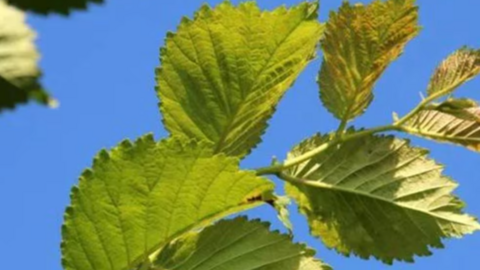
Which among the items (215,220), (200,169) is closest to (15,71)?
(200,169)

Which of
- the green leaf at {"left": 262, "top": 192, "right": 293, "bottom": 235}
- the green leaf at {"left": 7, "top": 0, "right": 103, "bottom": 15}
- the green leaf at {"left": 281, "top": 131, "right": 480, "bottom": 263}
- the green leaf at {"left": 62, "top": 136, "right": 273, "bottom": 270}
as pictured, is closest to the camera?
the green leaf at {"left": 7, "top": 0, "right": 103, "bottom": 15}

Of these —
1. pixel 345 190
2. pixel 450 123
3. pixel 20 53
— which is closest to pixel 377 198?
pixel 345 190

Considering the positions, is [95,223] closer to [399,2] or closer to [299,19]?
[299,19]

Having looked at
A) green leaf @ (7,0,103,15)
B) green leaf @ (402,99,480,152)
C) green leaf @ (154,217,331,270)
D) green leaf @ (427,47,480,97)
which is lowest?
green leaf @ (7,0,103,15)

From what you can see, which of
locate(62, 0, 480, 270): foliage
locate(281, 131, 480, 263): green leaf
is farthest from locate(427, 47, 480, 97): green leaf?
locate(281, 131, 480, 263): green leaf

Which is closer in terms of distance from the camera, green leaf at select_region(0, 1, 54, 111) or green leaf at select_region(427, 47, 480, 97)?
green leaf at select_region(0, 1, 54, 111)

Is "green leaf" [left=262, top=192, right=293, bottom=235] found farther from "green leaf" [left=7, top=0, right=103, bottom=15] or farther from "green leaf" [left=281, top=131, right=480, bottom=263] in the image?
"green leaf" [left=7, top=0, right=103, bottom=15]

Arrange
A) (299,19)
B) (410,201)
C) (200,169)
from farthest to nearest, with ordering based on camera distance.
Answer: (410,201), (299,19), (200,169)
